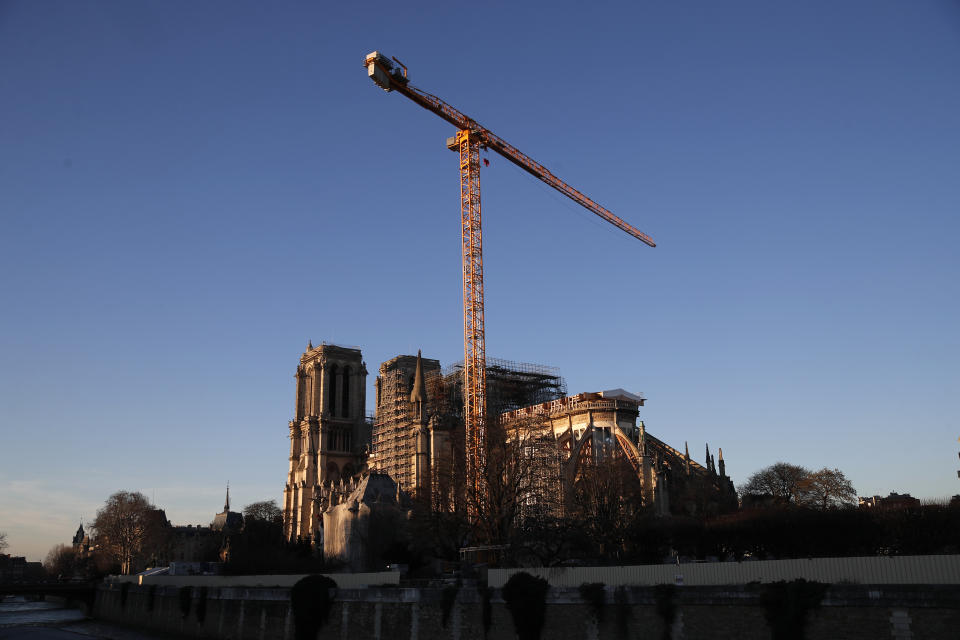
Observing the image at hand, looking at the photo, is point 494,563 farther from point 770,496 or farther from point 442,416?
point 442,416

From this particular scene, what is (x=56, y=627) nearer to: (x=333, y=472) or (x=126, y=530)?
(x=126, y=530)

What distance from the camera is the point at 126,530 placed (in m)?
84.9

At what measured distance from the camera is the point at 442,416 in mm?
74375

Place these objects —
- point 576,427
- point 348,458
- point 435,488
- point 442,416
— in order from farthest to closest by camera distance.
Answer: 1. point 348,458
2. point 442,416
3. point 576,427
4. point 435,488

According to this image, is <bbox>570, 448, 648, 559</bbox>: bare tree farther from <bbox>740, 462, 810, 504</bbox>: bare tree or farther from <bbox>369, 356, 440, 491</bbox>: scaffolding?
<bbox>369, 356, 440, 491</bbox>: scaffolding

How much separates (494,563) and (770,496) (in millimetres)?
30395

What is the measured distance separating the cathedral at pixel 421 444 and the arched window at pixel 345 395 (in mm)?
123

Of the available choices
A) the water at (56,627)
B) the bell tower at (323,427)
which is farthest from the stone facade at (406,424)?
the water at (56,627)

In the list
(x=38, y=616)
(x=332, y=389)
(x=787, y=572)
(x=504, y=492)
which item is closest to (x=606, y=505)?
(x=504, y=492)

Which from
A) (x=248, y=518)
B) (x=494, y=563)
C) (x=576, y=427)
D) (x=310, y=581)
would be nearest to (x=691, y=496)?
(x=576, y=427)

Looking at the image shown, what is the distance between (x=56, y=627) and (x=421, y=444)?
3033 cm

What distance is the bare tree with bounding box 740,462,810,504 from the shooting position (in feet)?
188

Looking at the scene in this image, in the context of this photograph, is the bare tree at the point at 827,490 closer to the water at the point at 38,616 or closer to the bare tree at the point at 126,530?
the water at the point at 38,616

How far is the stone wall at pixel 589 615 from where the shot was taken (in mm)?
18234
